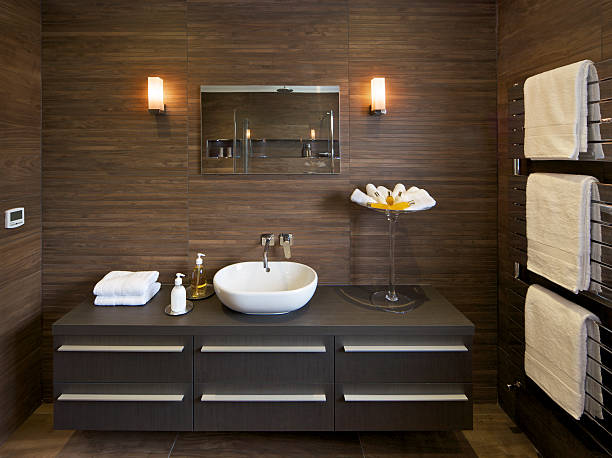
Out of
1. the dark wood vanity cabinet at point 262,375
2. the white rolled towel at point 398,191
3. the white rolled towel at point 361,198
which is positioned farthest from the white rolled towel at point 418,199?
the dark wood vanity cabinet at point 262,375

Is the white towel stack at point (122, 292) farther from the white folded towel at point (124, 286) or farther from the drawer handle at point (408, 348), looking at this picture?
the drawer handle at point (408, 348)

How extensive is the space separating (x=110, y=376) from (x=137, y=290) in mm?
413

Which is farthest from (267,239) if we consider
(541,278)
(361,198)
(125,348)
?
(541,278)

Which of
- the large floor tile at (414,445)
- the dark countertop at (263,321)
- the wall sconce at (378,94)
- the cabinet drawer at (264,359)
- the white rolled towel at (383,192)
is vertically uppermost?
the wall sconce at (378,94)

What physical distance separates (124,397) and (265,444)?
28.2 inches

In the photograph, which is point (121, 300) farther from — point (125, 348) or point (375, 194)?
point (375, 194)

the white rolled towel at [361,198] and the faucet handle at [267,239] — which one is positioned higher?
→ the white rolled towel at [361,198]

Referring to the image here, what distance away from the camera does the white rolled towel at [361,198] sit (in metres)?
2.38

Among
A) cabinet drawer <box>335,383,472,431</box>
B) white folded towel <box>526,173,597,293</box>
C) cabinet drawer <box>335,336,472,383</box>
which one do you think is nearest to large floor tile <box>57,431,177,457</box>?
A: cabinet drawer <box>335,383,472,431</box>

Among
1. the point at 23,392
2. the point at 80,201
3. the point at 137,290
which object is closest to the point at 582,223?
the point at 137,290

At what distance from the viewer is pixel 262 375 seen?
6.68ft

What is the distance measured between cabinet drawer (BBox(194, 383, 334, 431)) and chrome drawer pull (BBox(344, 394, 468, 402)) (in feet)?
0.37

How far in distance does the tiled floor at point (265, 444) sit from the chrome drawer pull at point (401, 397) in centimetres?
34

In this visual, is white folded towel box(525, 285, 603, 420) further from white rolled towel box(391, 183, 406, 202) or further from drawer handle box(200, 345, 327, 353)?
drawer handle box(200, 345, 327, 353)
